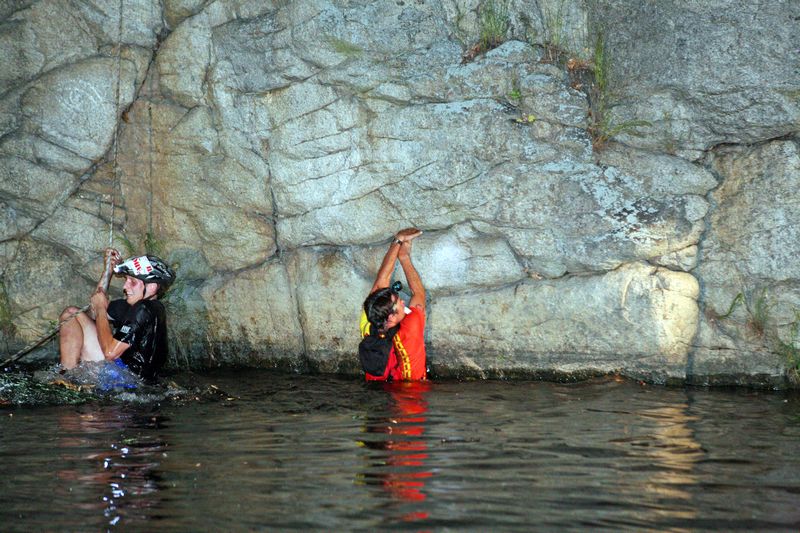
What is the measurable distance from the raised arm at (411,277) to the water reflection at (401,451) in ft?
3.42

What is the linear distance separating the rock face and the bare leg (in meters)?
1.13

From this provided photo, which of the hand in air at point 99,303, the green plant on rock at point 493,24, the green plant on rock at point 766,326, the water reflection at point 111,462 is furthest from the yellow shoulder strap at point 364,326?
the green plant on rock at point 766,326

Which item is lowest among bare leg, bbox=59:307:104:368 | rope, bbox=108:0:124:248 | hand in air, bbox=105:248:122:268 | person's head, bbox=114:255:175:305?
bare leg, bbox=59:307:104:368

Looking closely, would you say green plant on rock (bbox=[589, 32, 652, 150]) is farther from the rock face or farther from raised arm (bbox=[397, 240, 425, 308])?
raised arm (bbox=[397, 240, 425, 308])

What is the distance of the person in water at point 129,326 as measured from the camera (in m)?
9.26

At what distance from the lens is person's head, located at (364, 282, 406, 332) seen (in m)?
8.89

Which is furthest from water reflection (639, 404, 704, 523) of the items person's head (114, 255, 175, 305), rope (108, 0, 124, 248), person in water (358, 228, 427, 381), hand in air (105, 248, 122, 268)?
rope (108, 0, 124, 248)

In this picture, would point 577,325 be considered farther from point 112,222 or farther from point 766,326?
point 112,222

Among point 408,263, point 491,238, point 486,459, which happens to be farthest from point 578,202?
point 486,459

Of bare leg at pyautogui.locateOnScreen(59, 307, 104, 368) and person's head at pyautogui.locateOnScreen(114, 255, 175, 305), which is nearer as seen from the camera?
person's head at pyautogui.locateOnScreen(114, 255, 175, 305)

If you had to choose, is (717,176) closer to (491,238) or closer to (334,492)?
(491,238)

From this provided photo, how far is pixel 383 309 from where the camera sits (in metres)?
8.89

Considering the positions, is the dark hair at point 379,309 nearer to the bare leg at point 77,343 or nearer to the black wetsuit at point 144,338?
the black wetsuit at point 144,338

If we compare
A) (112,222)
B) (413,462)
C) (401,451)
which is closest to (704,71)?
(401,451)
